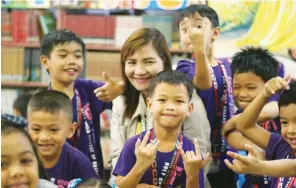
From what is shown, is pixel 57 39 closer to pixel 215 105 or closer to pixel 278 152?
pixel 215 105

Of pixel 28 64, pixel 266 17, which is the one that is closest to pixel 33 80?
pixel 28 64

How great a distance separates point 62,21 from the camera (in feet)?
18.0

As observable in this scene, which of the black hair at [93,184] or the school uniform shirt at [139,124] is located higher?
the school uniform shirt at [139,124]

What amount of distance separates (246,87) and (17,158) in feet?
4.14

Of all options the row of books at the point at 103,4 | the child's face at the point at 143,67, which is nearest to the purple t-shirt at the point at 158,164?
the child's face at the point at 143,67

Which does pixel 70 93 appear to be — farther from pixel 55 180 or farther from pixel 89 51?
pixel 89 51

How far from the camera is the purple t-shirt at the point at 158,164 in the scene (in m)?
2.52

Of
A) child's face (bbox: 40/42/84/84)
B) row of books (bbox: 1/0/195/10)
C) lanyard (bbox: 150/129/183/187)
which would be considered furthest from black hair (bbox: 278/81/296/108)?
row of books (bbox: 1/0/195/10)

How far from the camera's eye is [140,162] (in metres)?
2.41

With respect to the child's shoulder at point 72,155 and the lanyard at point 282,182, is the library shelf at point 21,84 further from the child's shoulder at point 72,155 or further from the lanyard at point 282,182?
the lanyard at point 282,182

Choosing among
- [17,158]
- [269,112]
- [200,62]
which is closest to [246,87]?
[269,112]

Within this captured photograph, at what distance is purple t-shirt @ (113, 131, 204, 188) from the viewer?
2521 mm

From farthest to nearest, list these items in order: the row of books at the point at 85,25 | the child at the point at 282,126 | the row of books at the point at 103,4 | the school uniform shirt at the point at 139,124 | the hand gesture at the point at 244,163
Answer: the row of books at the point at 85,25, the row of books at the point at 103,4, the school uniform shirt at the point at 139,124, the child at the point at 282,126, the hand gesture at the point at 244,163

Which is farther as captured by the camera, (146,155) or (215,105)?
(215,105)
